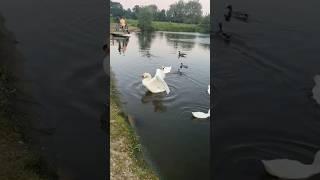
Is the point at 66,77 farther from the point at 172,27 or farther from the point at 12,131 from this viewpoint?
the point at 172,27

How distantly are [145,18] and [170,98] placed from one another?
640mm

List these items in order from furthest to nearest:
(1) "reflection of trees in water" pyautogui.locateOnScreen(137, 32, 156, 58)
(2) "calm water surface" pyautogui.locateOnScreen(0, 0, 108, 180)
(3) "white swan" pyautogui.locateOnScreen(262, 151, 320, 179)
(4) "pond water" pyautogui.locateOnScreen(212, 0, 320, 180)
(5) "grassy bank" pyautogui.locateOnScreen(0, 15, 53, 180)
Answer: (1) "reflection of trees in water" pyautogui.locateOnScreen(137, 32, 156, 58) < (4) "pond water" pyautogui.locateOnScreen(212, 0, 320, 180) < (3) "white swan" pyautogui.locateOnScreen(262, 151, 320, 179) < (2) "calm water surface" pyautogui.locateOnScreen(0, 0, 108, 180) < (5) "grassy bank" pyautogui.locateOnScreen(0, 15, 53, 180)

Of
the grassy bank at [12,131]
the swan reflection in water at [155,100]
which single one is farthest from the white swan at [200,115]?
the grassy bank at [12,131]

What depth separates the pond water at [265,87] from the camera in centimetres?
243

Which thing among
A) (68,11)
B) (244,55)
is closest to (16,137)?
(68,11)

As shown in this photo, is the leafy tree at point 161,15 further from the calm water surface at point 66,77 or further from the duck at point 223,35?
the calm water surface at point 66,77

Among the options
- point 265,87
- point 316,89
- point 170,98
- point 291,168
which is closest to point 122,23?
point 170,98

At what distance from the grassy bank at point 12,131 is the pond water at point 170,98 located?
2.12 ft

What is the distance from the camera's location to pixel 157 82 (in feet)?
9.96

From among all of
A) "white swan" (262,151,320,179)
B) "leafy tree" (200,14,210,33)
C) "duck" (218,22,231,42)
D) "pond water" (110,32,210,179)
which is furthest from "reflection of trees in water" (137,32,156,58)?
"white swan" (262,151,320,179)

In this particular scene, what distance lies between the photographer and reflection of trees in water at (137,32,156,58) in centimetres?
285

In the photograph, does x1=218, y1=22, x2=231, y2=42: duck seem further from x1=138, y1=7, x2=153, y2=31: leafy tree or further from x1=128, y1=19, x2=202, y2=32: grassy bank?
x1=138, y1=7, x2=153, y2=31: leafy tree

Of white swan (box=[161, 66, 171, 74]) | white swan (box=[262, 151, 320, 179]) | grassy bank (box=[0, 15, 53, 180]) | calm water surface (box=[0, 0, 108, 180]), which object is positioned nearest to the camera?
grassy bank (box=[0, 15, 53, 180])

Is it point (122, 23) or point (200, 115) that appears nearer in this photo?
point (122, 23)
